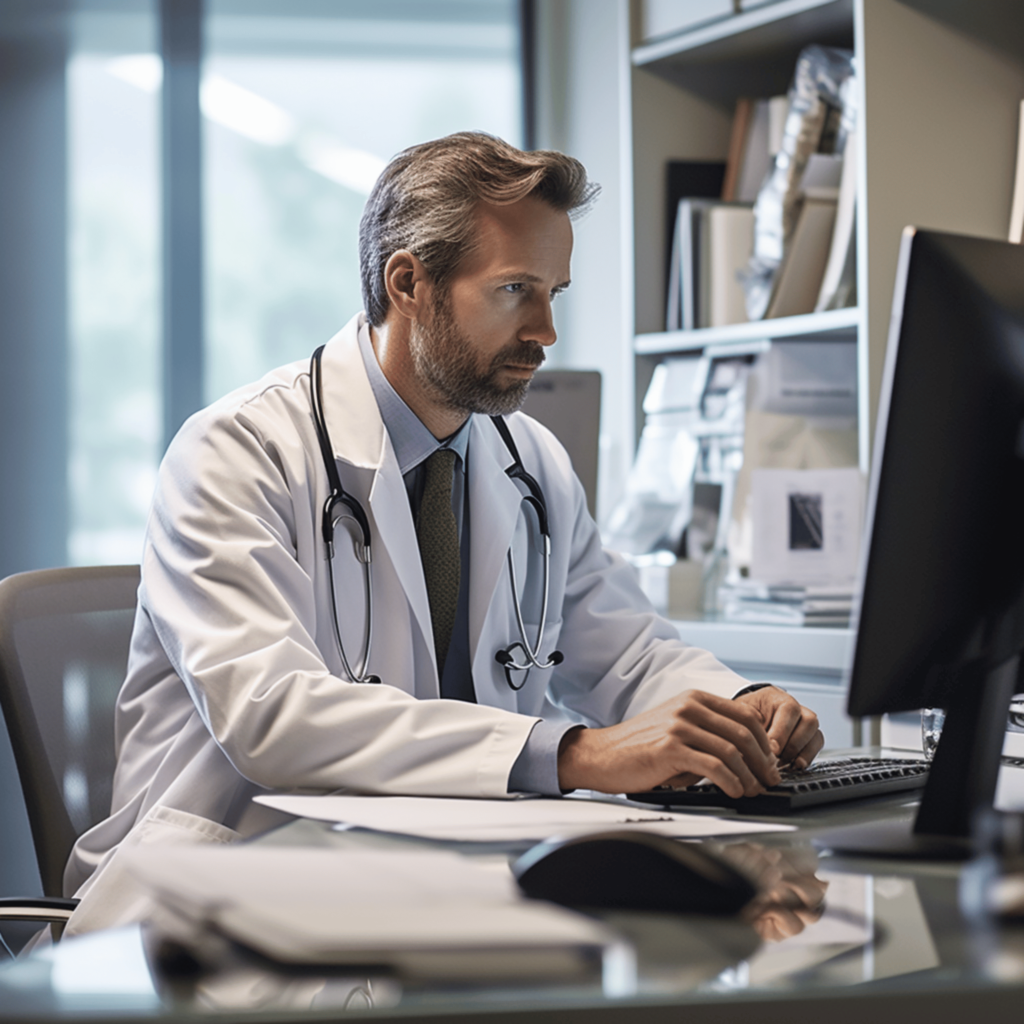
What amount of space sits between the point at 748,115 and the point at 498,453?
1.35 m

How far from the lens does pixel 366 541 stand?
135cm

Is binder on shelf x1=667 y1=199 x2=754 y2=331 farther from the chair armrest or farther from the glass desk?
the glass desk

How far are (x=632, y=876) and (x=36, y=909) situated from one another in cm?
73

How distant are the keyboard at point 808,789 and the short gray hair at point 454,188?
71 cm

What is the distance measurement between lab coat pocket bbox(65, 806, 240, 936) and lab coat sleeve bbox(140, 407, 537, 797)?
80 mm

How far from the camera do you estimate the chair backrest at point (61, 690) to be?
4.46 ft

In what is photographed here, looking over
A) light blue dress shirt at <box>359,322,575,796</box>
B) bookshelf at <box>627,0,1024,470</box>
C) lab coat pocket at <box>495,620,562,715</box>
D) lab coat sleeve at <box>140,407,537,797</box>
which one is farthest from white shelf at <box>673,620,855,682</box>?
lab coat sleeve at <box>140,407,537,797</box>

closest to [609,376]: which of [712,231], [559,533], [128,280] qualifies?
[712,231]

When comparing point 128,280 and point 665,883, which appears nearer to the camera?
point 665,883

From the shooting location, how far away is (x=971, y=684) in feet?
2.82

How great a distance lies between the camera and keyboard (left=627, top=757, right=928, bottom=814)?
1.00 metres

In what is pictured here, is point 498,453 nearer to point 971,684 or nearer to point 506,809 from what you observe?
point 506,809

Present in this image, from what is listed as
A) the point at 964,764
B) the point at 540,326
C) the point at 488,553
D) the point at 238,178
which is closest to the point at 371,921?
the point at 964,764

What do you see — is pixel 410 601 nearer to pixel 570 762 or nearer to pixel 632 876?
pixel 570 762
